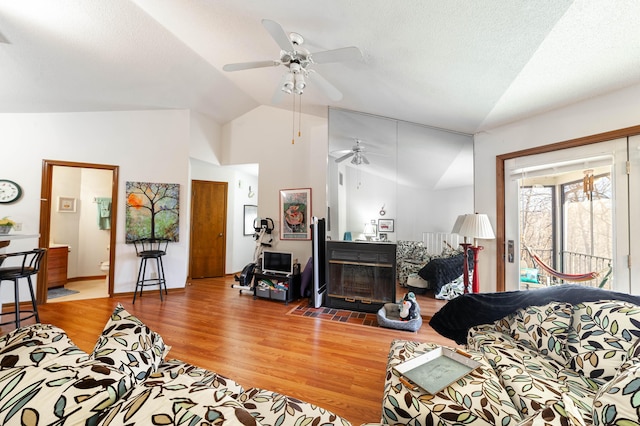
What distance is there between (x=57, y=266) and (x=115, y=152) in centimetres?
222

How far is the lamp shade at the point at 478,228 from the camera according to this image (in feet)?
8.88

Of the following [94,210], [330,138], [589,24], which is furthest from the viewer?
[94,210]

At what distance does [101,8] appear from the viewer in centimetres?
234

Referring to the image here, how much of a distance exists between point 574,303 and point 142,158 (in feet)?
17.8

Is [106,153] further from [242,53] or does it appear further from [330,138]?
[330,138]

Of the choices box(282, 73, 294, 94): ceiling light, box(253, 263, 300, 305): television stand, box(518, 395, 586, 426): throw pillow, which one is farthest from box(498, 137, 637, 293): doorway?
box(253, 263, 300, 305): television stand

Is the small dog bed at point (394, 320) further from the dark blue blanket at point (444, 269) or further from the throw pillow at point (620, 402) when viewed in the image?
the throw pillow at point (620, 402)

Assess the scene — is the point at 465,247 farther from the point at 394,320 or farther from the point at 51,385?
the point at 51,385

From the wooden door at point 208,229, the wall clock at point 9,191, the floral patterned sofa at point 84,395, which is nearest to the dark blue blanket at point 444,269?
the floral patterned sofa at point 84,395

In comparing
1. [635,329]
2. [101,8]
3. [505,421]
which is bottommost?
[505,421]

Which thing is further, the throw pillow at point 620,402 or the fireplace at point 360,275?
the fireplace at point 360,275

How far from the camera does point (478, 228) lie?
2729 mm

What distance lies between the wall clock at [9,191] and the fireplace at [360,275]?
4.39m

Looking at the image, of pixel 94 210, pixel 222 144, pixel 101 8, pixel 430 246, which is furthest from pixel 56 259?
pixel 430 246
